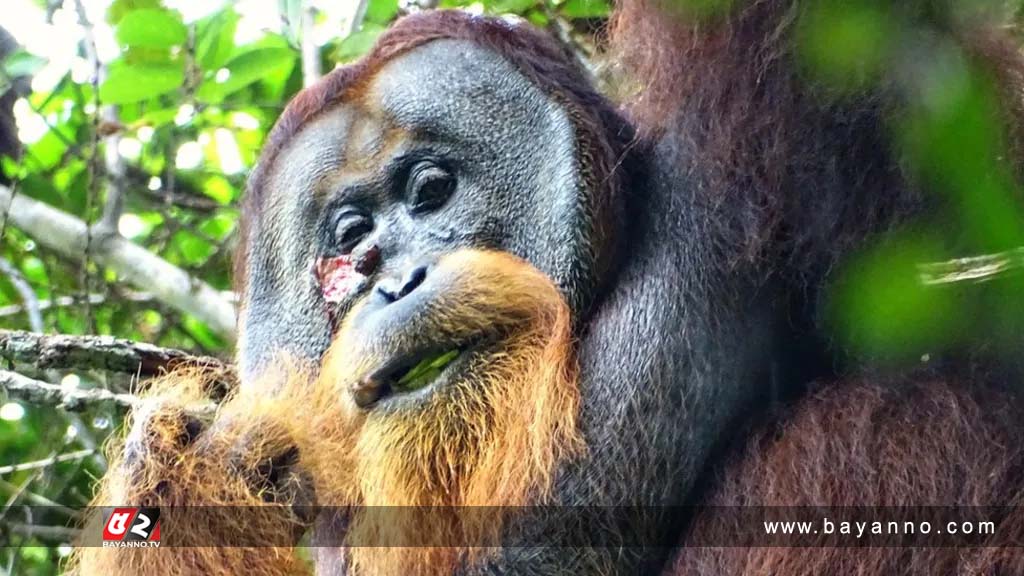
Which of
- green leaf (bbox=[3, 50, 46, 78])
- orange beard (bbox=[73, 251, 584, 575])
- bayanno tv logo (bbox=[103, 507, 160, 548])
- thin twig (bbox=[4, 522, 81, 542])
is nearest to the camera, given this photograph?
orange beard (bbox=[73, 251, 584, 575])

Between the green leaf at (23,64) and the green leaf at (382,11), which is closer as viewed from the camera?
the green leaf at (382,11)

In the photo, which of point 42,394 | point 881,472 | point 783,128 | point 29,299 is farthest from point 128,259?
point 881,472

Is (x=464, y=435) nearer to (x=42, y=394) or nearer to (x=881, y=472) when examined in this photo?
(x=881, y=472)

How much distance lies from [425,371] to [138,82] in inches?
73.8

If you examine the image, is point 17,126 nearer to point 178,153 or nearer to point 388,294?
point 178,153

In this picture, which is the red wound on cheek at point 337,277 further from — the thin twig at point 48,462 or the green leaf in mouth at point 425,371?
the thin twig at point 48,462

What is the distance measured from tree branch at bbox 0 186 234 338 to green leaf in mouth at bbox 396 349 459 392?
1.43 meters

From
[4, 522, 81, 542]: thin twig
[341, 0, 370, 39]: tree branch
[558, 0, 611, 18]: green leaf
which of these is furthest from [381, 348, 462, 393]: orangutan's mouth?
[4, 522, 81, 542]: thin twig

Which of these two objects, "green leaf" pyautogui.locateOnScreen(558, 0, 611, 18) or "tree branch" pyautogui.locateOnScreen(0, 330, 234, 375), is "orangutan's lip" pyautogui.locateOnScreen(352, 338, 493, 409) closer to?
"tree branch" pyautogui.locateOnScreen(0, 330, 234, 375)

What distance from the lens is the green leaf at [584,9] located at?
3353 millimetres

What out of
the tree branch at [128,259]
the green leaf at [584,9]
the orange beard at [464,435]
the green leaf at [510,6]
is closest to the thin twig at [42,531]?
the tree branch at [128,259]

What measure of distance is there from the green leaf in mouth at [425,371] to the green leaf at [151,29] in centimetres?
178

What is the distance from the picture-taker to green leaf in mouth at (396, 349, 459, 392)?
231 cm

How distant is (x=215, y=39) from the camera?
12.4 ft
